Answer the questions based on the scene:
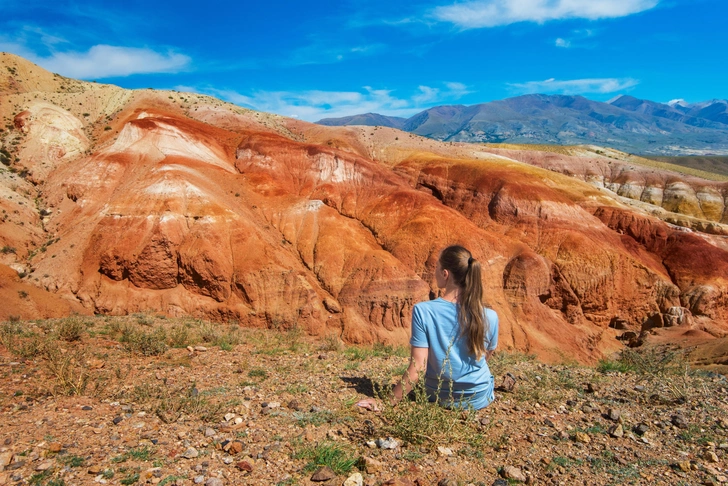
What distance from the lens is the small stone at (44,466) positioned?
3732 millimetres

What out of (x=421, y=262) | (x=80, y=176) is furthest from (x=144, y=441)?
(x=80, y=176)

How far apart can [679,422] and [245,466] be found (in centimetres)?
498

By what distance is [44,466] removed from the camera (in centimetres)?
376

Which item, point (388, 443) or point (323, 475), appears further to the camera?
point (388, 443)

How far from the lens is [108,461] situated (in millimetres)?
3898

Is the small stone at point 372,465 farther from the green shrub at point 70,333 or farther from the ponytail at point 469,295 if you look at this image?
the green shrub at point 70,333

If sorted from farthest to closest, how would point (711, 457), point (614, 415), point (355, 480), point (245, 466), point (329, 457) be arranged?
point (614, 415) < point (711, 457) < point (329, 457) < point (245, 466) < point (355, 480)

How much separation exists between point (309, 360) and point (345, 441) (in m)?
3.84

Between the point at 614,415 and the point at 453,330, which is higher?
the point at 453,330

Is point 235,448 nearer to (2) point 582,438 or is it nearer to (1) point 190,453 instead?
(1) point 190,453

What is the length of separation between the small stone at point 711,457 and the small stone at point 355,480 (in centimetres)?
350

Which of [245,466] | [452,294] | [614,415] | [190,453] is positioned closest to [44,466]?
[190,453]

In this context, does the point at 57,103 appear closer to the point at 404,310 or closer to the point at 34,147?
the point at 34,147

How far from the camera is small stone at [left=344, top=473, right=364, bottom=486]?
3621mm
